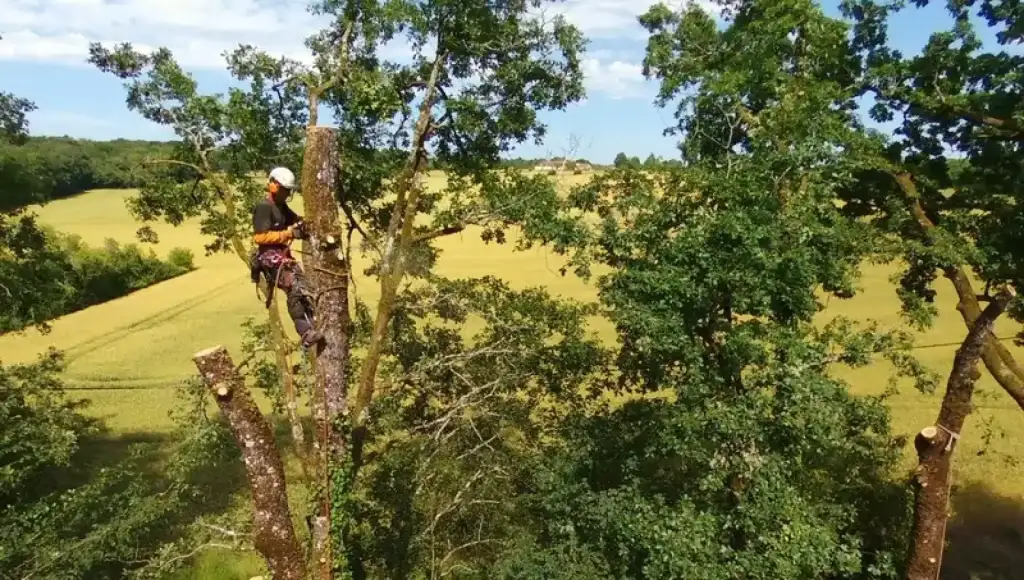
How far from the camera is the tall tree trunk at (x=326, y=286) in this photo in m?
7.13

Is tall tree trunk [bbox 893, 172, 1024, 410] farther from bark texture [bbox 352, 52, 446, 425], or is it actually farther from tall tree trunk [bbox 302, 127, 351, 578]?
tall tree trunk [bbox 302, 127, 351, 578]

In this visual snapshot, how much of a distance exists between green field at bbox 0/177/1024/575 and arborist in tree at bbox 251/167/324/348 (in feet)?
25.2

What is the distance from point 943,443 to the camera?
20.3ft

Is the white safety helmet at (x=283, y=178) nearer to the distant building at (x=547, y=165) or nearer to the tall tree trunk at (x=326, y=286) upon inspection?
the tall tree trunk at (x=326, y=286)

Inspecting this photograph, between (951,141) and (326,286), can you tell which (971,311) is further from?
(326,286)

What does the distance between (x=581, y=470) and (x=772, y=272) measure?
4.10 metres

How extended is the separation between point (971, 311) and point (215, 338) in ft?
91.7

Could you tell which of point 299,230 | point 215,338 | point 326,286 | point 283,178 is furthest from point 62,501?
point 215,338

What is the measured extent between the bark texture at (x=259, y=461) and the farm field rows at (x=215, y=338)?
10199mm

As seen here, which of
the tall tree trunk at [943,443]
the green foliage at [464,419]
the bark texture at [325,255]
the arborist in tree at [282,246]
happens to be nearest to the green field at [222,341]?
the green foliage at [464,419]

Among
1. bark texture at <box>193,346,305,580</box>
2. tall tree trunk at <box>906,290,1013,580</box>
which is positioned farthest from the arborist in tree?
tall tree trunk at <box>906,290,1013,580</box>

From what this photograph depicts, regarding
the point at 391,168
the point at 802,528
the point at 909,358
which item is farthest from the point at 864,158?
the point at 391,168

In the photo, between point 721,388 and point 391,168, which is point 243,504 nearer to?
point 391,168

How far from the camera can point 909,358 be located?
10281 mm
